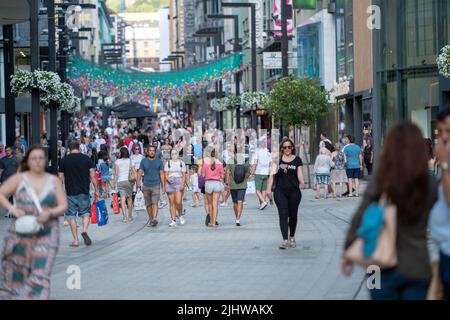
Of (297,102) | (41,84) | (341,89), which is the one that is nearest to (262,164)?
(41,84)

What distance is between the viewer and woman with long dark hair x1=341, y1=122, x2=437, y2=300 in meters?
6.64

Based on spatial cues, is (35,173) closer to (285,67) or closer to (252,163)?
(252,163)

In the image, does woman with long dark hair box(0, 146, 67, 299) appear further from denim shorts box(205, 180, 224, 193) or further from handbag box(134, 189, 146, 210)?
handbag box(134, 189, 146, 210)

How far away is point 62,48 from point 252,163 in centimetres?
1768

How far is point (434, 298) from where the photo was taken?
7.14 metres

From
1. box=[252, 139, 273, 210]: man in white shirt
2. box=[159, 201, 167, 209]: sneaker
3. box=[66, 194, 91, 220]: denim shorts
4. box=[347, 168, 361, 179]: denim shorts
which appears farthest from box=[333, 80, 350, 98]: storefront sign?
box=[66, 194, 91, 220]: denim shorts

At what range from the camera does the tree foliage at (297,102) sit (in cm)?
3681

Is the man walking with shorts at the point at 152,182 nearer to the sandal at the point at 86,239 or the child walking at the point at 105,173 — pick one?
the sandal at the point at 86,239

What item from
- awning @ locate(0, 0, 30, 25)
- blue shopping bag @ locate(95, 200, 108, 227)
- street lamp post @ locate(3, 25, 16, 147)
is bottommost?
blue shopping bag @ locate(95, 200, 108, 227)

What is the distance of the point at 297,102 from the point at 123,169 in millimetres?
14513

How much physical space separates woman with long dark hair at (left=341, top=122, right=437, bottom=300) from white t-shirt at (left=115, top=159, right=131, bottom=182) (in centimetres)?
1640

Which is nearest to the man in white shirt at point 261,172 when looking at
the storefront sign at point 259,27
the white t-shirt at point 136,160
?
the white t-shirt at point 136,160

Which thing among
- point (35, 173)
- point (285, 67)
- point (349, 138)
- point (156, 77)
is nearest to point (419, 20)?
point (349, 138)

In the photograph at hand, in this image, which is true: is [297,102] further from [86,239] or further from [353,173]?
[86,239]
